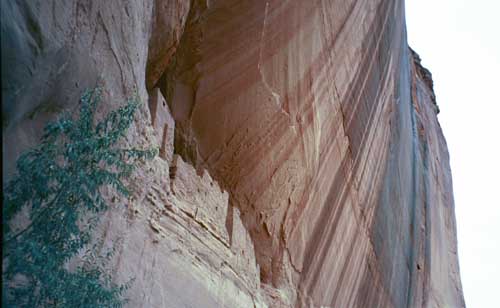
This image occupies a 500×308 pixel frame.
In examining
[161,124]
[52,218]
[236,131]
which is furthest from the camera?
→ [236,131]

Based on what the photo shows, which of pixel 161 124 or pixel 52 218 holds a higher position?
pixel 161 124

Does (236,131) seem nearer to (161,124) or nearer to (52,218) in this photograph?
(161,124)

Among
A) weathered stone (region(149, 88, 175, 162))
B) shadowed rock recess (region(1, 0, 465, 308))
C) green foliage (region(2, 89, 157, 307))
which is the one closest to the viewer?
green foliage (region(2, 89, 157, 307))

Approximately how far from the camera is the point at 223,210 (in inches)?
225

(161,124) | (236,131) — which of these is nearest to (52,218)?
(161,124)

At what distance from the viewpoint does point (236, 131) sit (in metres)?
6.20

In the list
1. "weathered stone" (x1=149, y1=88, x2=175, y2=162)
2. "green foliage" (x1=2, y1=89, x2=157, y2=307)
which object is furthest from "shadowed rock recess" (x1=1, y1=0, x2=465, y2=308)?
"green foliage" (x1=2, y1=89, x2=157, y2=307)

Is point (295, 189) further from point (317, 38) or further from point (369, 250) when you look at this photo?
point (369, 250)

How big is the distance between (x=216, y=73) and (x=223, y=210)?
1.22m

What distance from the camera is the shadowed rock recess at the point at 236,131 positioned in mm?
3383

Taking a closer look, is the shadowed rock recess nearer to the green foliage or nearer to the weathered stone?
the weathered stone

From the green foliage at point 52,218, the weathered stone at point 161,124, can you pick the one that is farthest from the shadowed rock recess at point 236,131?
the green foliage at point 52,218

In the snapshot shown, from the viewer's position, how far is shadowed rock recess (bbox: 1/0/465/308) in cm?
338

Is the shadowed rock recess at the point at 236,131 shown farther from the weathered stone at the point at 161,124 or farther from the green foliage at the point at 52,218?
the green foliage at the point at 52,218
